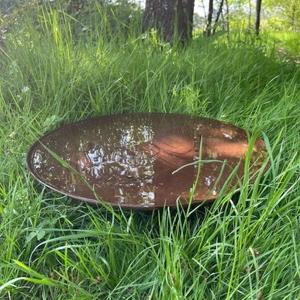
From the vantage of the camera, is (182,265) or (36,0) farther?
(36,0)

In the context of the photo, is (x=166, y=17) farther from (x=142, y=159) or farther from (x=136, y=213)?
(x=136, y=213)

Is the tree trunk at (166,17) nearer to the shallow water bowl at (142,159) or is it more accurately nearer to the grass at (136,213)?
the grass at (136,213)

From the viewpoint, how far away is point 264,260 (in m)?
1.49

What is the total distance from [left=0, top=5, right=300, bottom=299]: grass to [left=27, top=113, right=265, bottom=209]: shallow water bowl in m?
0.08

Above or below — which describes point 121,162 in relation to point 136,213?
above

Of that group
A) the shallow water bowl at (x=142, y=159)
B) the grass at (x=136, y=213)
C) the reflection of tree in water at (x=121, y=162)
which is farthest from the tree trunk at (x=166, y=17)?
the reflection of tree in water at (x=121, y=162)

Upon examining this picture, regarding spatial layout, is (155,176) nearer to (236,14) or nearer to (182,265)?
(182,265)

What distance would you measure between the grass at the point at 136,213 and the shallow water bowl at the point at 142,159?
8 cm

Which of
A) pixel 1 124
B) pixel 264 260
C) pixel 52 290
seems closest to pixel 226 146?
pixel 264 260

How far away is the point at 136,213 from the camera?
1784mm

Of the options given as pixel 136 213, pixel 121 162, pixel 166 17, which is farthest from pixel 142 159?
pixel 166 17

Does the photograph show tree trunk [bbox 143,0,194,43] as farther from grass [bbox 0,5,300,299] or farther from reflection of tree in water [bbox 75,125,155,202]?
reflection of tree in water [bbox 75,125,155,202]

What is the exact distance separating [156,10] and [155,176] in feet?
7.97

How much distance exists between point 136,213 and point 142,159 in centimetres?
25
